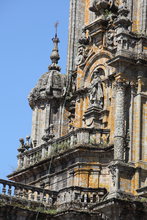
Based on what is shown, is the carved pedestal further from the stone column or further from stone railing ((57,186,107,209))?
stone railing ((57,186,107,209))

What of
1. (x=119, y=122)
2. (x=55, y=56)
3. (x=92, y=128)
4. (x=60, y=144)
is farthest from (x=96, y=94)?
(x=55, y=56)

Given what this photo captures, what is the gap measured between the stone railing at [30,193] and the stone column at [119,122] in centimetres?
397

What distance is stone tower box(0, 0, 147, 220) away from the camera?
44.8 metres

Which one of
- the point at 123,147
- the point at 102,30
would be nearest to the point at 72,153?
the point at 123,147

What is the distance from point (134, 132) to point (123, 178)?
2.34m

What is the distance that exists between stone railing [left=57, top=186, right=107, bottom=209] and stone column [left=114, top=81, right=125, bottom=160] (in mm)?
1940

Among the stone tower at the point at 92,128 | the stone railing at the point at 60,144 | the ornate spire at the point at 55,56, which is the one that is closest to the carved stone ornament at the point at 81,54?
the stone tower at the point at 92,128

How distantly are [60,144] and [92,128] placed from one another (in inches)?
90.8

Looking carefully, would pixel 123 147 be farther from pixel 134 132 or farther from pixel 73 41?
pixel 73 41

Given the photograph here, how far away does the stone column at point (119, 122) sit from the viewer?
45.1 metres

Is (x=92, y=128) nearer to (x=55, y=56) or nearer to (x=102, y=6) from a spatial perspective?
(x=102, y=6)

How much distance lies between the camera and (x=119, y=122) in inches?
1794

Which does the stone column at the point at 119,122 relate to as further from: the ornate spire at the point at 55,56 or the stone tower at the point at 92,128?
the ornate spire at the point at 55,56

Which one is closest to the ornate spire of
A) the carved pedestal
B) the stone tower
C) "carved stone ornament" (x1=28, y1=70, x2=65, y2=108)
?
the stone tower
